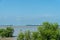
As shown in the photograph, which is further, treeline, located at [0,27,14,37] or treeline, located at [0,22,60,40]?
treeline, located at [0,27,14,37]

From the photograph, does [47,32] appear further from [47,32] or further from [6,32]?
[6,32]

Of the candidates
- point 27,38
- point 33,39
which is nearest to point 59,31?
point 33,39

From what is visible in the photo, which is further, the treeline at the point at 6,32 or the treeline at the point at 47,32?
the treeline at the point at 6,32

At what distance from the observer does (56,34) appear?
31.5 metres

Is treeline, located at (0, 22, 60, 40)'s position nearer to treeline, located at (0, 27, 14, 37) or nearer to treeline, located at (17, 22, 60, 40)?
treeline, located at (17, 22, 60, 40)

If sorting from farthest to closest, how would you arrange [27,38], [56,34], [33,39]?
1. [27,38]
2. [33,39]
3. [56,34]

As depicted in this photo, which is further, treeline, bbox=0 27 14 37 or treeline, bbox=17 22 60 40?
treeline, bbox=0 27 14 37

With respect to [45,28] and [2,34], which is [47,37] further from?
[2,34]

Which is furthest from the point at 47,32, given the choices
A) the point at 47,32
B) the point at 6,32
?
the point at 6,32

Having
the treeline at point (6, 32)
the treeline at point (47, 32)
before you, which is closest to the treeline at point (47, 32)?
the treeline at point (47, 32)

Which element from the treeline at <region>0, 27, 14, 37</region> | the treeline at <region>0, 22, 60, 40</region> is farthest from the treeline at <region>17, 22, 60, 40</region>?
the treeline at <region>0, 27, 14, 37</region>

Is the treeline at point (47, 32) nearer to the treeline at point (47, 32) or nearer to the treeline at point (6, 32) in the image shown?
the treeline at point (47, 32)

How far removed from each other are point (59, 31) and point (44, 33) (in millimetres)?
1906

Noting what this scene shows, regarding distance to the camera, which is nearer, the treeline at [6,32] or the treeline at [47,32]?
the treeline at [47,32]
